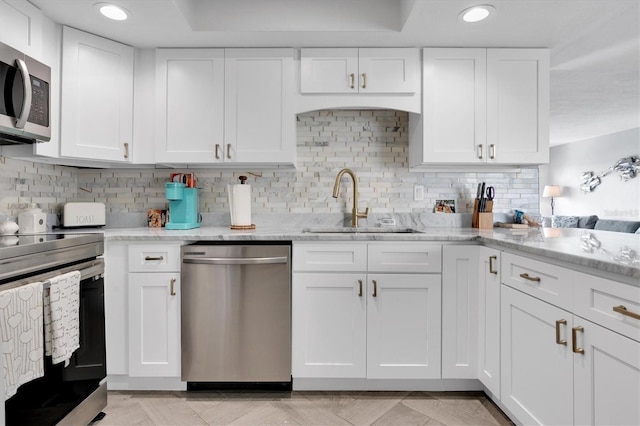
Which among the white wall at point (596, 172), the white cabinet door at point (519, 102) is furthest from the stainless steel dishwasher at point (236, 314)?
the white wall at point (596, 172)

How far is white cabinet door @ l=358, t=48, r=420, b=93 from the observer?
2.33 metres

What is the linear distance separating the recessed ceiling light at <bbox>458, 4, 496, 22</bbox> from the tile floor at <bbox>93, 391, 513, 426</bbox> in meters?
2.15

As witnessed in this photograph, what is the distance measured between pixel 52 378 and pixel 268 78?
6.41 ft

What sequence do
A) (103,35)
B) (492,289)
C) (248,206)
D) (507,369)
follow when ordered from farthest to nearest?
(248,206) < (103,35) < (492,289) < (507,369)

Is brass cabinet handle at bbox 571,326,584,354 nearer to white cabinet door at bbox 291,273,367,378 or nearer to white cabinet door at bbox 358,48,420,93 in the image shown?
white cabinet door at bbox 291,273,367,378

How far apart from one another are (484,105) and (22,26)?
8.76 ft

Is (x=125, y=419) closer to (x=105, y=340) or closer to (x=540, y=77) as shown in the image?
(x=105, y=340)

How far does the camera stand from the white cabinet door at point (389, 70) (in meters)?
2.33

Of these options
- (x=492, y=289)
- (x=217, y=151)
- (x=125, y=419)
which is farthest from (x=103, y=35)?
(x=492, y=289)

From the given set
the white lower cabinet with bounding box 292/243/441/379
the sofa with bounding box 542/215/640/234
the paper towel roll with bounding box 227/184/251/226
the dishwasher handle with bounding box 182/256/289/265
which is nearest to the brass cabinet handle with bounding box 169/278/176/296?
the dishwasher handle with bounding box 182/256/289/265

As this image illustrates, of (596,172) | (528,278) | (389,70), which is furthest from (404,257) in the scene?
(596,172)

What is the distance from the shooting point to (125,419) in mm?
1818

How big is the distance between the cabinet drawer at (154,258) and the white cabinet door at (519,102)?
2.07m

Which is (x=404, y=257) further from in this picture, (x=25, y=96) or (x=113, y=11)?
(x=113, y=11)
